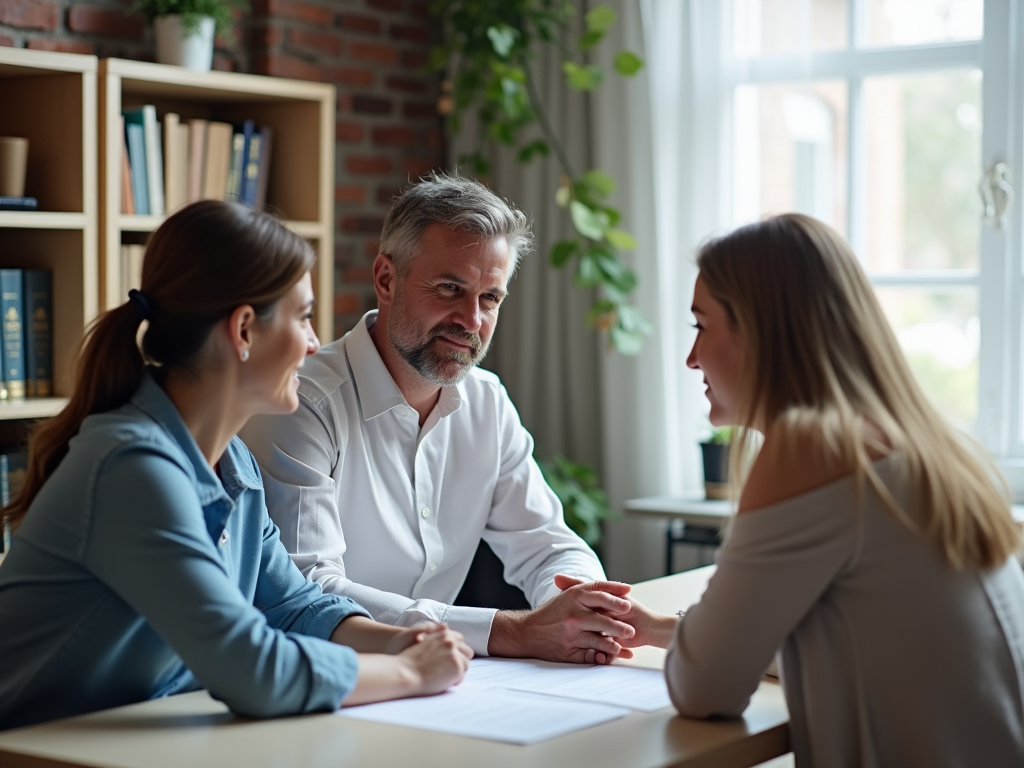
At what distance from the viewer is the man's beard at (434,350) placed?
2.27 m

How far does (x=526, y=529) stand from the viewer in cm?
239

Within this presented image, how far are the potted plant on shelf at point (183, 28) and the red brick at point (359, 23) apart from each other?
23.3 inches

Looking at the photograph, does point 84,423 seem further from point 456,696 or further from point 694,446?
point 694,446

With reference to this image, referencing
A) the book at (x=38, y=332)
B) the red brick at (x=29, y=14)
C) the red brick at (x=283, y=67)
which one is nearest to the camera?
the book at (x=38, y=332)

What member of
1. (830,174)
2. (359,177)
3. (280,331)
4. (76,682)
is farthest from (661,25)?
(76,682)

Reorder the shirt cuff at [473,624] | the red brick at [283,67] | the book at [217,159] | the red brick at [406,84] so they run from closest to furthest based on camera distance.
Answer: the shirt cuff at [473,624]
the book at [217,159]
the red brick at [283,67]
the red brick at [406,84]

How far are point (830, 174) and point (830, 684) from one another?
2.68 meters

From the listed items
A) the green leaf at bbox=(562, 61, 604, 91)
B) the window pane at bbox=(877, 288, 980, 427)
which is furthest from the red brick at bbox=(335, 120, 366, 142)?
the window pane at bbox=(877, 288, 980, 427)

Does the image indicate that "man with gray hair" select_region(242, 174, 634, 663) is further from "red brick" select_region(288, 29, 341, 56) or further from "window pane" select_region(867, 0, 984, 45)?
"window pane" select_region(867, 0, 984, 45)

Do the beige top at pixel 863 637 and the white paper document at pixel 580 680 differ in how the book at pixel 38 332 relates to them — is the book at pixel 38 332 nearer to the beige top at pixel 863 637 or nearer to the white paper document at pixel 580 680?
the white paper document at pixel 580 680

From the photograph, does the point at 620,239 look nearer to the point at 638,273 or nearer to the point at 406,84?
the point at 638,273

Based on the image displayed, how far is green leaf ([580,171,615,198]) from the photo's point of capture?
3736 mm

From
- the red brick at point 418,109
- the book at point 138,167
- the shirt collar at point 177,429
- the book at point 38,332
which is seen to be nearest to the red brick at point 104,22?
the book at point 138,167

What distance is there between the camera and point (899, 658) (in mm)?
1418
